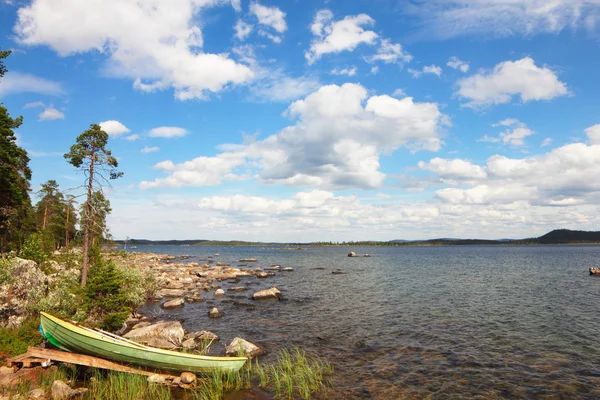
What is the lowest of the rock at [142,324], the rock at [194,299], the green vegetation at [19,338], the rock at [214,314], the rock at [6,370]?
the rock at [194,299]

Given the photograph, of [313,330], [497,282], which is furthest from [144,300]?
[497,282]

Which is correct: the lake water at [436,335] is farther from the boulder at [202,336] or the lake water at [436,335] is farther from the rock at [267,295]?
the rock at [267,295]

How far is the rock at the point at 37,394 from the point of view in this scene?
1222 centimetres

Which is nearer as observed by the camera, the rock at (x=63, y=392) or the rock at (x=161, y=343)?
the rock at (x=63, y=392)

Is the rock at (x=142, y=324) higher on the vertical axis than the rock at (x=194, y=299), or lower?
higher

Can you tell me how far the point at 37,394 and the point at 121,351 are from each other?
2.97 meters

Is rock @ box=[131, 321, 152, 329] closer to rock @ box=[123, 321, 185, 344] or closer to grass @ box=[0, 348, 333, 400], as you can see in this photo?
rock @ box=[123, 321, 185, 344]

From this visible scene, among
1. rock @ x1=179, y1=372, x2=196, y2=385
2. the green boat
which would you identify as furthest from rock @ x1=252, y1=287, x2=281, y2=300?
rock @ x1=179, y1=372, x2=196, y2=385

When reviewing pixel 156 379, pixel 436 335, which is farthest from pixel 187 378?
pixel 436 335

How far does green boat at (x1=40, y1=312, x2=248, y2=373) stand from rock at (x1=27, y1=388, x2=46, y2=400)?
214cm

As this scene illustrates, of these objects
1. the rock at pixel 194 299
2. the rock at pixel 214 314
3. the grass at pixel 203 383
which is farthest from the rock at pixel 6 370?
the rock at pixel 194 299

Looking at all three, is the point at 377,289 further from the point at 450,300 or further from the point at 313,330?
the point at 313,330

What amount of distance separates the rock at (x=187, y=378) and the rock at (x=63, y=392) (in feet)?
12.5

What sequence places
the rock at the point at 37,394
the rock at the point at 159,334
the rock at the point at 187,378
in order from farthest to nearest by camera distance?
the rock at the point at 159,334 → the rock at the point at 187,378 → the rock at the point at 37,394
